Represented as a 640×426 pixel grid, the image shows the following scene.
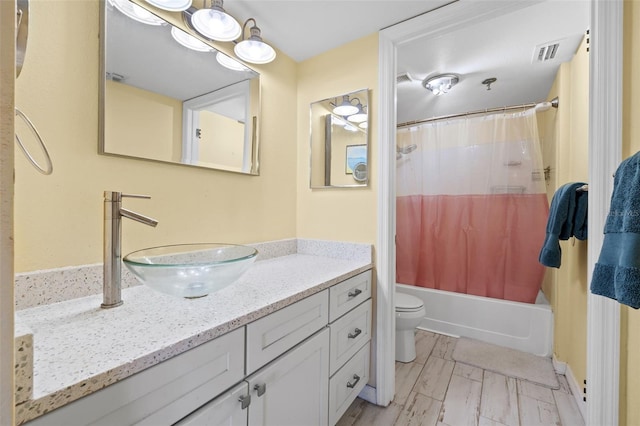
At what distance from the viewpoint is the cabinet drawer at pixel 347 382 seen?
1217 millimetres

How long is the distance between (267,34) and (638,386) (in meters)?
2.33

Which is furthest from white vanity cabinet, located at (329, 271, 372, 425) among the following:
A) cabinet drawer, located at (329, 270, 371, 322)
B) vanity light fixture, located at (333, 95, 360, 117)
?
vanity light fixture, located at (333, 95, 360, 117)

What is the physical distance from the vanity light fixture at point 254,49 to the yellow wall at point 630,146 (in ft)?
4.99

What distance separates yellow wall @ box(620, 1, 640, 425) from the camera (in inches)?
38.2

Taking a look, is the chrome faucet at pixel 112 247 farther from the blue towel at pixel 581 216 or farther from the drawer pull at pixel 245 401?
the blue towel at pixel 581 216

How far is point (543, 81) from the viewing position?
213 centimetres

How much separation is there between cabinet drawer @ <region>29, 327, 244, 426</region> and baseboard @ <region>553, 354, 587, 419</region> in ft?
5.98

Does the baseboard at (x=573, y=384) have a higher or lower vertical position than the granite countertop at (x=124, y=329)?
lower

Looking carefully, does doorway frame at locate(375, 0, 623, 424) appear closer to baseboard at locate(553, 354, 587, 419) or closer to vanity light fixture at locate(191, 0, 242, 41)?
baseboard at locate(553, 354, 587, 419)

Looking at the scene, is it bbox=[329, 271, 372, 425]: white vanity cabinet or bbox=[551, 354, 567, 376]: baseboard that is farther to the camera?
bbox=[551, 354, 567, 376]: baseboard

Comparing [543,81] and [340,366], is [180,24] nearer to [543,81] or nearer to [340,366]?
[340,366]

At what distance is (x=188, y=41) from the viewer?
4.02 ft

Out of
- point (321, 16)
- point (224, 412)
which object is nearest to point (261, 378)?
point (224, 412)

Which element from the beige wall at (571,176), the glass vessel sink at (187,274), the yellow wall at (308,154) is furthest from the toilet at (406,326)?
the glass vessel sink at (187,274)
